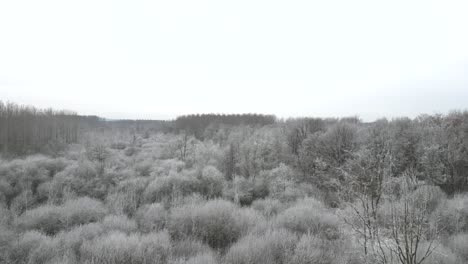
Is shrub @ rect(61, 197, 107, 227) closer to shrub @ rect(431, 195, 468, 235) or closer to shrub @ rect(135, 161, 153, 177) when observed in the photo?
shrub @ rect(135, 161, 153, 177)

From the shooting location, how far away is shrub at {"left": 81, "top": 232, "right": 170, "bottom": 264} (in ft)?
12.8

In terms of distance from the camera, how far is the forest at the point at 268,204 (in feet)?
12.8

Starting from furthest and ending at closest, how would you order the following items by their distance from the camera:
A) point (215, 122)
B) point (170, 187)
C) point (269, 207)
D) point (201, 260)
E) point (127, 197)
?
point (215, 122) < point (170, 187) < point (127, 197) < point (269, 207) < point (201, 260)

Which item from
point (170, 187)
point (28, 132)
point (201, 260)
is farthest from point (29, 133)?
point (201, 260)

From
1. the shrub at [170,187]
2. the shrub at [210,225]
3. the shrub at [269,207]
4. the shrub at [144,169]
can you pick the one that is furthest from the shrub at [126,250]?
the shrub at [144,169]

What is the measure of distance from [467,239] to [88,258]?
661 cm

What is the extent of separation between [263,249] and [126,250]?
215cm

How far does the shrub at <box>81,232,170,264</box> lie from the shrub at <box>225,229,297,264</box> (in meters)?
1.10

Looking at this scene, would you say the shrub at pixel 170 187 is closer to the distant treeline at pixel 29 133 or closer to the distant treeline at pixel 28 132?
the distant treeline at pixel 29 133

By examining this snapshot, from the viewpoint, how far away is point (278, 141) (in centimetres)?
1611

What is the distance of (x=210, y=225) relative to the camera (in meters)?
5.27

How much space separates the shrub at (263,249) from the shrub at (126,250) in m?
1.10

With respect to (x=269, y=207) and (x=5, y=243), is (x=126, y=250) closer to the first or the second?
(x=5, y=243)

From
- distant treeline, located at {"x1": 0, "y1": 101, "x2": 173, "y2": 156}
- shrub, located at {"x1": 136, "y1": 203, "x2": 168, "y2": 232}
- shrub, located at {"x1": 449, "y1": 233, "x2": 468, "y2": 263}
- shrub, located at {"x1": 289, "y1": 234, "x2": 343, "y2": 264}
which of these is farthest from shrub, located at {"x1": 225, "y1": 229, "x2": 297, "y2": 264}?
distant treeline, located at {"x1": 0, "y1": 101, "x2": 173, "y2": 156}
